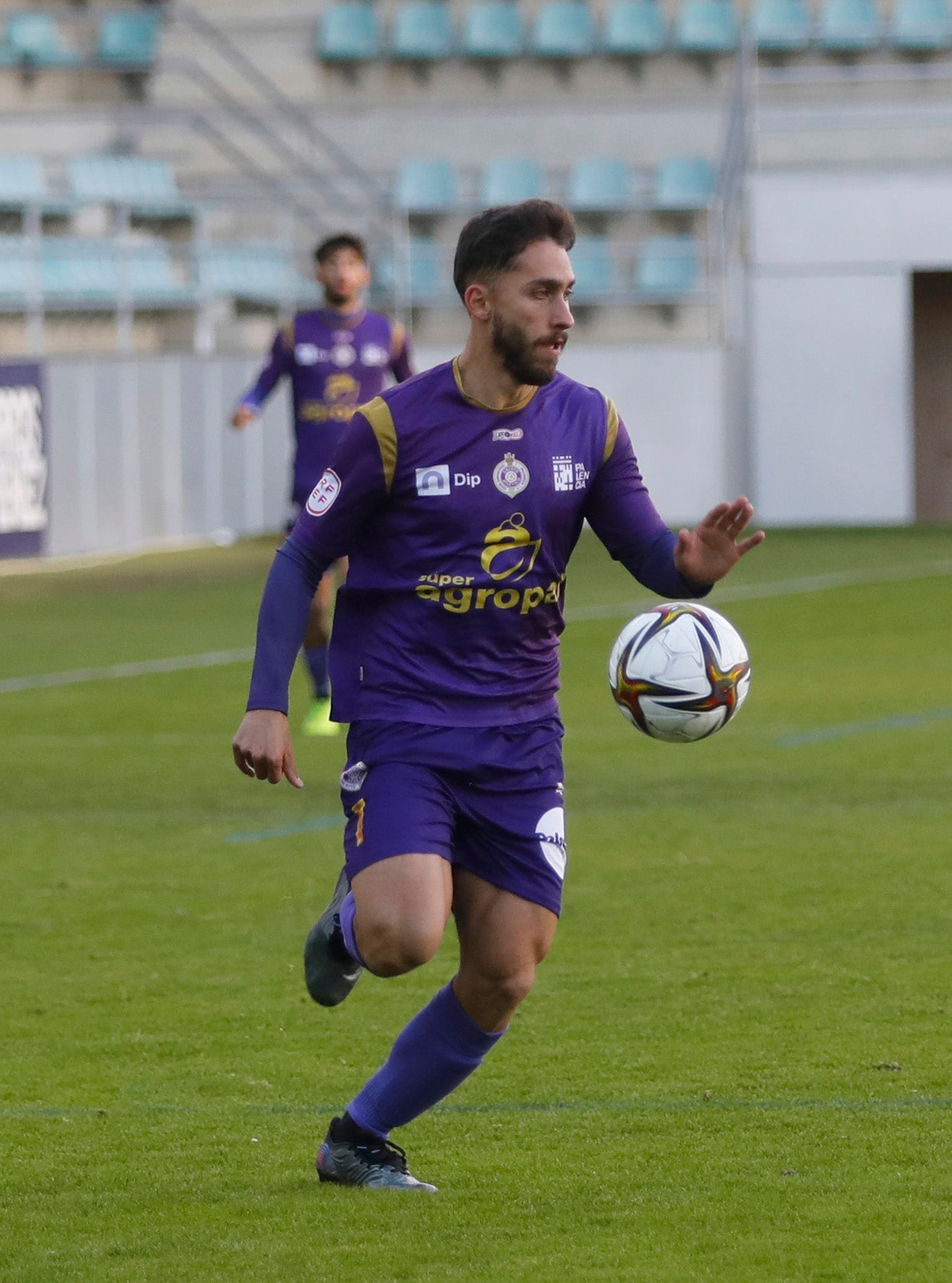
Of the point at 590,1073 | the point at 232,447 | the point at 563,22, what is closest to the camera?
the point at 590,1073

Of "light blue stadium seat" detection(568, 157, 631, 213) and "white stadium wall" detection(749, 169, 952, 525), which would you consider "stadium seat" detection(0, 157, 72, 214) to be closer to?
"light blue stadium seat" detection(568, 157, 631, 213)

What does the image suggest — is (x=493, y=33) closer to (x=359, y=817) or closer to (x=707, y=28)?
(x=707, y=28)

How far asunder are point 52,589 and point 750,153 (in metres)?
11.7

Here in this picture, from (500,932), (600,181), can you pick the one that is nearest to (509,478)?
(500,932)

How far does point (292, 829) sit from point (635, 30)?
22.7 meters

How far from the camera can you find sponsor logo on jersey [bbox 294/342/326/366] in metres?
11.5

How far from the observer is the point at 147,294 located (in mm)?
23922

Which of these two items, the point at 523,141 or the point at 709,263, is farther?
the point at 523,141

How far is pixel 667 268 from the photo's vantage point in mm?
27766

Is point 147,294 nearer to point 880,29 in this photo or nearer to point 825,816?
point 880,29

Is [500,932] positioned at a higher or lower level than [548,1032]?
higher

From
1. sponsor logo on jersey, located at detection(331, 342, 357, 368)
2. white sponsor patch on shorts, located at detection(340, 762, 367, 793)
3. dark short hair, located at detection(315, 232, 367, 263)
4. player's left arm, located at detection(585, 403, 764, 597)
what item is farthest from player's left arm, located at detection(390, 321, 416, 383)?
white sponsor patch on shorts, located at detection(340, 762, 367, 793)

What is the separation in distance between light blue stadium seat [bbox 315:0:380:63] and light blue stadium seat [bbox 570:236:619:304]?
14.2 feet

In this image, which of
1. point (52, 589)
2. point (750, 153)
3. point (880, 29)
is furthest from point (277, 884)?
point (880, 29)
